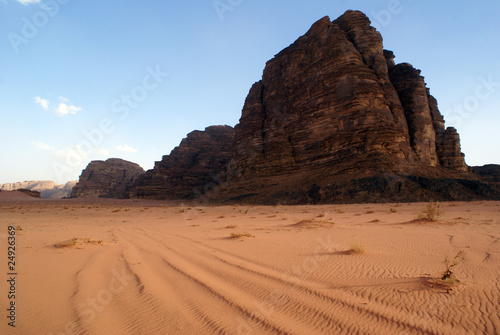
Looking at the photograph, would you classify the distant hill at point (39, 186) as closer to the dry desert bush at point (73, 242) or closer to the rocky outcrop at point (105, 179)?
the rocky outcrop at point (105, 179)

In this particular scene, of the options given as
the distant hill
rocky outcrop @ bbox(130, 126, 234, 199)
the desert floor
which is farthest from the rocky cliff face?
the distant hill

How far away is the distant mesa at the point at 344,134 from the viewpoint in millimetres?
21617

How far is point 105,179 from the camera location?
285 ft

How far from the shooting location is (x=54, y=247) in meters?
4.86

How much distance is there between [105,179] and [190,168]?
40.2 m

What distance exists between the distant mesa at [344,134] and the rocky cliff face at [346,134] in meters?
0.12

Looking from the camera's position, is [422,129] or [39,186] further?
[39,186]

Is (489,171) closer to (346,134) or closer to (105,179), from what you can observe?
(346,134)

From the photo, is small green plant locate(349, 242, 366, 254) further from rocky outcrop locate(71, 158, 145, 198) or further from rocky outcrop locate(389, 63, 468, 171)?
rocky outcrop locate(71, 158, 145, 198)

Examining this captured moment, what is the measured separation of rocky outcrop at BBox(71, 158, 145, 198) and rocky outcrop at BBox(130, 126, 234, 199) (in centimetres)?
2050

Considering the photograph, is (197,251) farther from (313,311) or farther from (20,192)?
(20,192)

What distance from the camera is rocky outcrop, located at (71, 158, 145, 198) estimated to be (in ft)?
266

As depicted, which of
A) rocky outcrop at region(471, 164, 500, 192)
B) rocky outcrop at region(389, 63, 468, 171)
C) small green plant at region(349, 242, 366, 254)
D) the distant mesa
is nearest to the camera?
small green plant at region(349, 242, 366, 254)

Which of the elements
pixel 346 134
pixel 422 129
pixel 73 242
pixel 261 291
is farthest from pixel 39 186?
pixel 261 291
